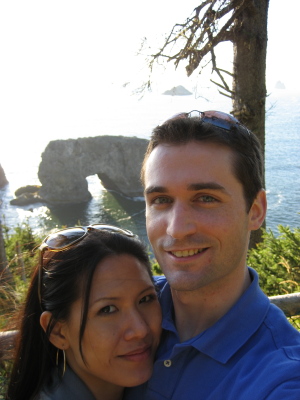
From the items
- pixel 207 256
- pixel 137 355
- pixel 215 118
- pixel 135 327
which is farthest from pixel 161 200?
pixel 137 355

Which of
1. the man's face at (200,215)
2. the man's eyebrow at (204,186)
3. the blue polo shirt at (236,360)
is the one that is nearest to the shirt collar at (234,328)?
the blue polo shirt at (236,360)

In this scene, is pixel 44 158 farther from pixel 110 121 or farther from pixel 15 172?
pixel 110 121

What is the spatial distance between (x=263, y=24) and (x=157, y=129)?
20.8 ft

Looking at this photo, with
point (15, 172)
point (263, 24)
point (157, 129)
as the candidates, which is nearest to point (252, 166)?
point (157, 129)

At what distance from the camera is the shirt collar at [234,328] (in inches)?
74.4

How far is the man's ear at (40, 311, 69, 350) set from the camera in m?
2.24

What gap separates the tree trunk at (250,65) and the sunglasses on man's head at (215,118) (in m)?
5.68

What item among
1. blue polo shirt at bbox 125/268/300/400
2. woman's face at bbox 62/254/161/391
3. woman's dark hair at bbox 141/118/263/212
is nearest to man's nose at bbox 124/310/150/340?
woman's face at bbox 62/254/161/391

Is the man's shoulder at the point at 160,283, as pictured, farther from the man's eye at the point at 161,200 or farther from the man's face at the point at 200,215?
the man's eye at the point at 161,200

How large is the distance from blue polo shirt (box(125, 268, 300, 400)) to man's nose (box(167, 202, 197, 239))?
0.42m

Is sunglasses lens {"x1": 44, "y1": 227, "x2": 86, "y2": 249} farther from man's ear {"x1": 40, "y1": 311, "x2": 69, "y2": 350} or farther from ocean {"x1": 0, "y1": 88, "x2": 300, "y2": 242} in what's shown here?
ocean {"x1": 0, "y1": 88, "x2": 300, "y2": 242}

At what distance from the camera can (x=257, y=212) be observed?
7.57 feet

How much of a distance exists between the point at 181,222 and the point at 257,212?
50cm

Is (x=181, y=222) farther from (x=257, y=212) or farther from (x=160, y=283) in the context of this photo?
(x=160, y=283)
